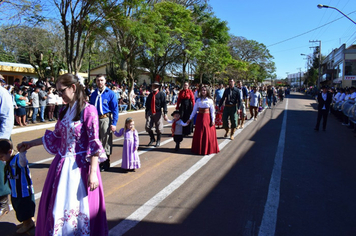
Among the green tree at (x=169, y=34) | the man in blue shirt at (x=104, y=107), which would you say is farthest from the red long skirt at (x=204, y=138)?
the green tree at (x=169, y=34)

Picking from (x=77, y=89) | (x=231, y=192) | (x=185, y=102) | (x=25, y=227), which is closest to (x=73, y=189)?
(x=77, y=89)

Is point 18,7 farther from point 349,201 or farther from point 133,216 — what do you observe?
point 349,201

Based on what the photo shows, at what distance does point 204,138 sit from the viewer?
750 centimetres

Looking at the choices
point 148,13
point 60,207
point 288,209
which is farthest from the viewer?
point 148,13

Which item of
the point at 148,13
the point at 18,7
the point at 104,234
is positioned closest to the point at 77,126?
the point at 104,234

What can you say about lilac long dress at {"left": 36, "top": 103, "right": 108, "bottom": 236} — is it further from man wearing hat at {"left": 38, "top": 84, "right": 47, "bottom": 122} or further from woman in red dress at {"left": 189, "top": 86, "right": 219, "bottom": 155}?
man wearing hat at {"left": 38, "top": 84, "right": 47, "bottom": 122}

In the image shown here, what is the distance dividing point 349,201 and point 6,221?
5197 mm

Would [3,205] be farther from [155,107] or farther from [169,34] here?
[169,34]

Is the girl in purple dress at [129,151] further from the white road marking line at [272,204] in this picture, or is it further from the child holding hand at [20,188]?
the white road marking line at [272,204]

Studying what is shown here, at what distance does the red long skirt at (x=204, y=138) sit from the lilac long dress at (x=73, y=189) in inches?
190

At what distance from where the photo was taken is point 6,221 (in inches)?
153

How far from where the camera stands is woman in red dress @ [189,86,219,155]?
296 inches

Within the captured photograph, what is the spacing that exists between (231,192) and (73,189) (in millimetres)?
3000

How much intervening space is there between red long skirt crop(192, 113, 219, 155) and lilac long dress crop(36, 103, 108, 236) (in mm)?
4821
